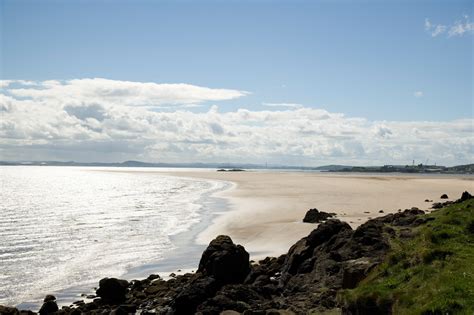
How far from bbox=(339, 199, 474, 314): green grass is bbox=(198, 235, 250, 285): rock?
7662 millimetres

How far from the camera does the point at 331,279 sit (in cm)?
1873

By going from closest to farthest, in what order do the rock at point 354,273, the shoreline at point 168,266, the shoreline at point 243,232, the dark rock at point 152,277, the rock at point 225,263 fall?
1. the rock at point 354,273
2. the rock at point 225,263
3. the shoreline at point 168,266
4. the dark rock at point 152,277
5. the shoreline at point 243,232

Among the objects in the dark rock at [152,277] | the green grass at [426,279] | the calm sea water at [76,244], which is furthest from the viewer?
the calm sea water at [76,244]

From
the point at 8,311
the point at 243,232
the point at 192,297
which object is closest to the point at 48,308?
the point at 8,311

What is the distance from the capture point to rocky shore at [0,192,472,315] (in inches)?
662

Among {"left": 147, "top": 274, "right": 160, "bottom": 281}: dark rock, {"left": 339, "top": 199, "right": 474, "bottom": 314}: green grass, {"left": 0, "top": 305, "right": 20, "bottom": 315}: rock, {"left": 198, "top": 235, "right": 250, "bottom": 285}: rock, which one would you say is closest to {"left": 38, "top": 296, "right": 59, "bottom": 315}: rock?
{"left": 0, "top": 305, "right": 20, "bottom": 315}: rock

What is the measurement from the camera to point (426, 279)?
1336 centimetres

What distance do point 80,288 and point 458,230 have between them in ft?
58.8

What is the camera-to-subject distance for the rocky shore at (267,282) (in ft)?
55.2

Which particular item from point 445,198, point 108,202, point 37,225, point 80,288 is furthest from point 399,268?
point 108,202

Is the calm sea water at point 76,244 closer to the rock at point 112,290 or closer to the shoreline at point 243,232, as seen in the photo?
the shoreline at point 243,232

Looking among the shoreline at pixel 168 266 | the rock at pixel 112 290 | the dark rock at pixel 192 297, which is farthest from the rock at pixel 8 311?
the dark rock at pixel 192 297

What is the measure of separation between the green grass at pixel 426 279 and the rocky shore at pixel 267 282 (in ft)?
3.31

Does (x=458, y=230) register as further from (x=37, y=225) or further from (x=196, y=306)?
(x=37, y=225)
